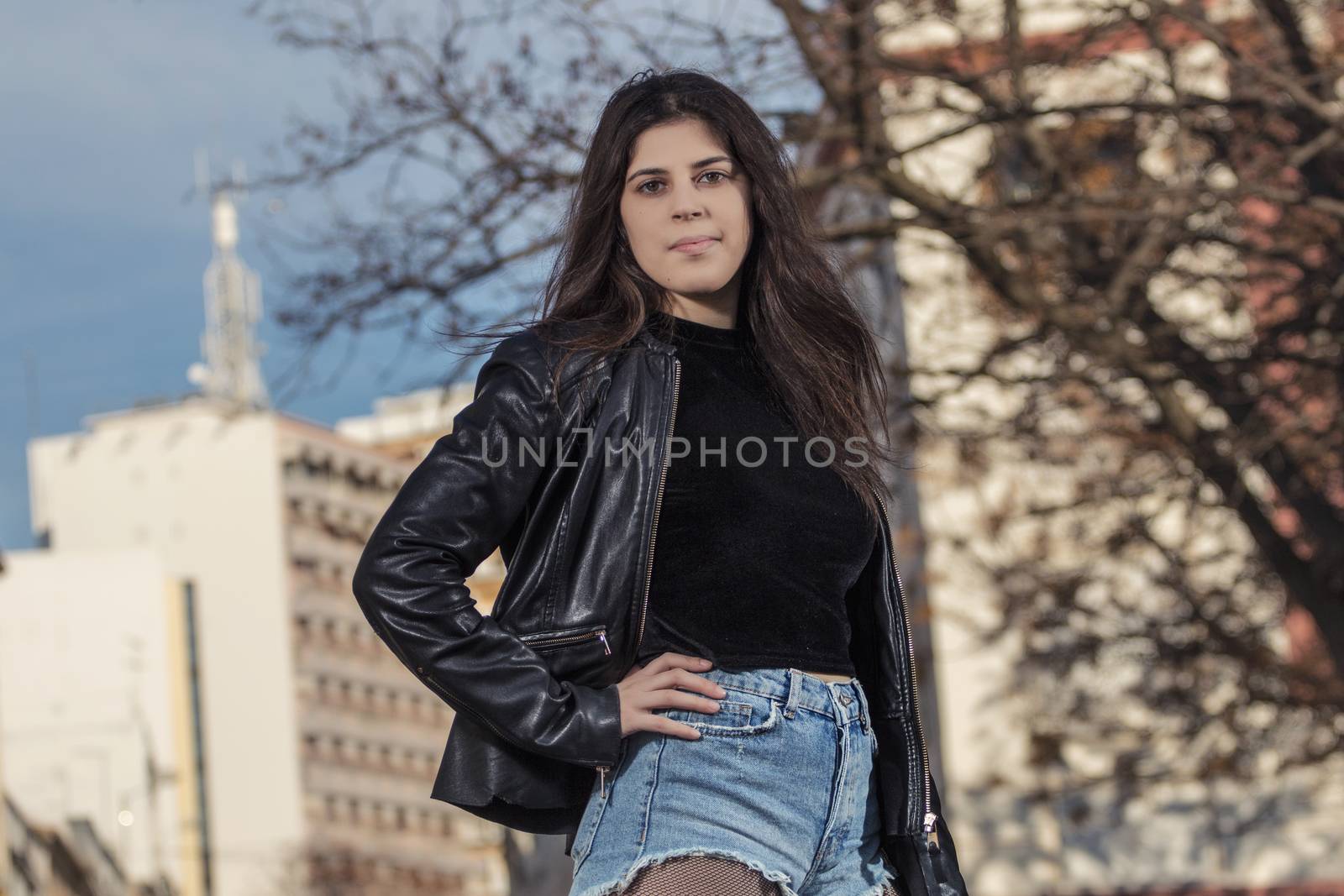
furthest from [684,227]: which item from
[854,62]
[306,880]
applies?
[306,880]

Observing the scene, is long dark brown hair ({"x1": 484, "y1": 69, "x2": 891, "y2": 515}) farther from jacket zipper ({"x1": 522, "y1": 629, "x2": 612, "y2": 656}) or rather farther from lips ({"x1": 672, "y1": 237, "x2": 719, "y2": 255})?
jacket zipper ({"x1": 522, "y1": 629, "x2": 612, "y2": 656})

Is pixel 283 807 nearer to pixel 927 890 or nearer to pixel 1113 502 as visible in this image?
pixel 1113 502

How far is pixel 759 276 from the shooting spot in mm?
3139

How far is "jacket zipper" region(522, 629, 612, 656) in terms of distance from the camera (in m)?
2.69

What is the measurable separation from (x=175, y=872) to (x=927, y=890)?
7868 cm

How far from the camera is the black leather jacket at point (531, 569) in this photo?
2.65 m

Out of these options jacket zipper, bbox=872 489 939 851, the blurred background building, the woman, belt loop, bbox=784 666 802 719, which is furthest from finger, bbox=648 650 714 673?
the blurred background building

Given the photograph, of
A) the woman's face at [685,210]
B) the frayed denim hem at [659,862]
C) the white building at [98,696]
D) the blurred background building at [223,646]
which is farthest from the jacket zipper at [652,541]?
the blurred background building at [223,646]

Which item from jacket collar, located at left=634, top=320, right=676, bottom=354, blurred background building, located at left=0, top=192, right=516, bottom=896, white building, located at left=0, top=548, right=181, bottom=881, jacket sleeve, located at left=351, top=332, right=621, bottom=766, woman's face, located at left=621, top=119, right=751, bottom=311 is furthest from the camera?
blurred background building, located at left=0, top=192, right=516, bottom=896

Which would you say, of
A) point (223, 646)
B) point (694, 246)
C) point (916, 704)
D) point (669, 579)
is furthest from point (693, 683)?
point (223, 646)

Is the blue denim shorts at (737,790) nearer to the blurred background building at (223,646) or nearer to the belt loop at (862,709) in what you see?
the belt loop at (862,709)

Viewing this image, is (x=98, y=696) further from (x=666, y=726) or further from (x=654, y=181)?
(x=666, y=726)

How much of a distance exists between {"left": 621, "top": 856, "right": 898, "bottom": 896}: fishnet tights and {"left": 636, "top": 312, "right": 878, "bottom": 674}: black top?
276mm

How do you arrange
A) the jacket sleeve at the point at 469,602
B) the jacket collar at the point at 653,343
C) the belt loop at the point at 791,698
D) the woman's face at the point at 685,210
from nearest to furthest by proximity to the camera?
the jacket sleeve at the point at 469,602
the belt loop at the point at 791,698
the jacket collar at the point at 653,343
the woman's face at the point at 685,210
